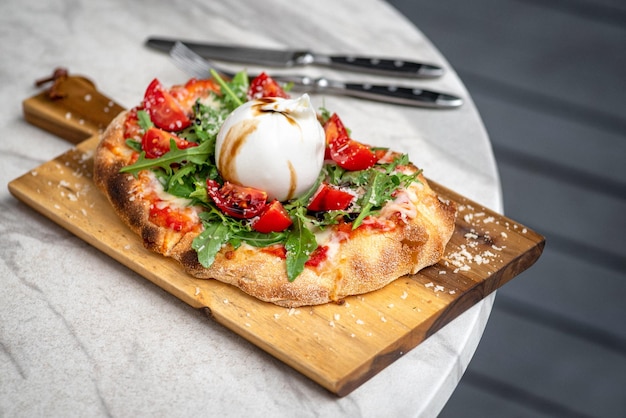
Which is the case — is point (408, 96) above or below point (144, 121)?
above

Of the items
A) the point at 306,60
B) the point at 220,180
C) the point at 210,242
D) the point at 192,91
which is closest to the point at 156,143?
the point at 220,180

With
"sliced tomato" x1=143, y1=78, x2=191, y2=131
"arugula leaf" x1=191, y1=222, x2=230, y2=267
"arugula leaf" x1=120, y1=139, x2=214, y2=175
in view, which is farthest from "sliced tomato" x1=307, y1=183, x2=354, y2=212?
"sliced tomato" x1=143, y1=78, x2=191, y2=131

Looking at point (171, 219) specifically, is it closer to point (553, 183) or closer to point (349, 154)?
point (349, 154)

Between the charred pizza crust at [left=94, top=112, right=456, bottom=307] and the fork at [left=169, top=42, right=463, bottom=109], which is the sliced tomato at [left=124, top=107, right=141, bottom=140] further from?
the fork at [left=169, top=42, right=463, bottom=109]

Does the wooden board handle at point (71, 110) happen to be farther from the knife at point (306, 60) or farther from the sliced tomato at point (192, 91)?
the knife at point (306, 60)

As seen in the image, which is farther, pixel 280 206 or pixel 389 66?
pixel 389 66

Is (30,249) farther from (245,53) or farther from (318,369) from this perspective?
(245,53)
